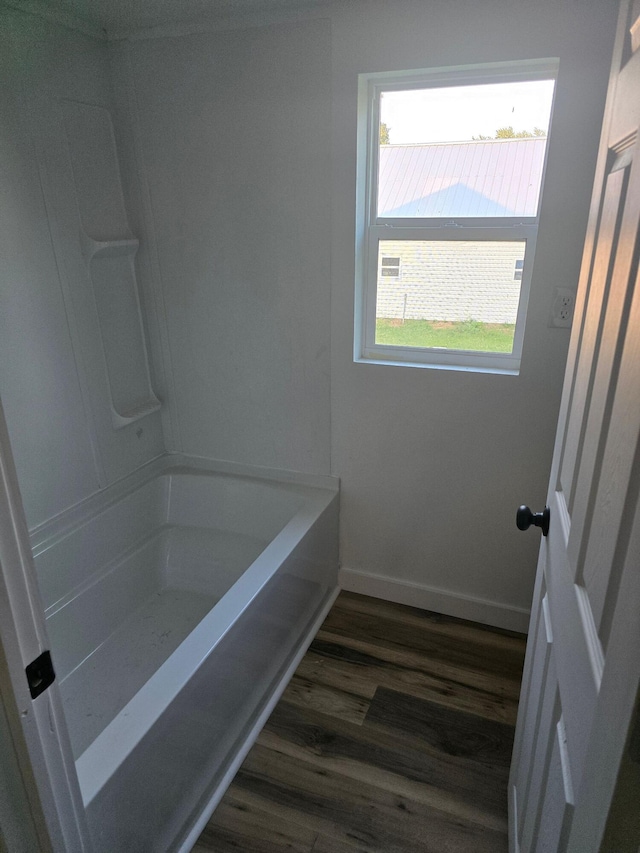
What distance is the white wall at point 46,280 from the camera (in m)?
1.75

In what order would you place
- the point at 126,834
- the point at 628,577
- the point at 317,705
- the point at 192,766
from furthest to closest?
the point at 317,705
the point at 192,766
the point at 126,834
the point at 628,577

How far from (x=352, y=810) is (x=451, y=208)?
199 centimetres

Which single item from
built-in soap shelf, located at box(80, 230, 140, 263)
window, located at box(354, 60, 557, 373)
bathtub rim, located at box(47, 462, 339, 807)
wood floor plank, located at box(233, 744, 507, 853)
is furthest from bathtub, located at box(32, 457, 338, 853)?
built-in soap shelf, located at box(80, 230, 140, 263)

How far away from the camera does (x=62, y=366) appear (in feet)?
6.54

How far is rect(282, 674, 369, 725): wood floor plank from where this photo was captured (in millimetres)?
1843

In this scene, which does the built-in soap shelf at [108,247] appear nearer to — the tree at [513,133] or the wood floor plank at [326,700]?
the tree at [513,133]

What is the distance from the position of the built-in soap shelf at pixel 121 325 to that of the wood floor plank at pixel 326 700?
4.22 ft

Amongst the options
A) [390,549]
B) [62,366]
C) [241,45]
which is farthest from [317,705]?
[241,45]

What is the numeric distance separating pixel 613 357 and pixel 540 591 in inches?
28.9

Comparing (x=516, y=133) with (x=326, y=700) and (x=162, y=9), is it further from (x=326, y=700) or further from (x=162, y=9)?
(x=326, y=700)

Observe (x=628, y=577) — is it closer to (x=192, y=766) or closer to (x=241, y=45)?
(x=192, y=766)

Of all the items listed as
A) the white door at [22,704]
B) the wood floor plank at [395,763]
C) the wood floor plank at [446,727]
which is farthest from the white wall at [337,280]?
the white door at [22,704]

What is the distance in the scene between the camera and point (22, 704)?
0.72 m

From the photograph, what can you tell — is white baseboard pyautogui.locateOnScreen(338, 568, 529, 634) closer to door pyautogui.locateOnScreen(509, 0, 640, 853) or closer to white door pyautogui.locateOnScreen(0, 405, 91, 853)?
door pyautogui.locateOnScreen(509, 0, 640, 853)
